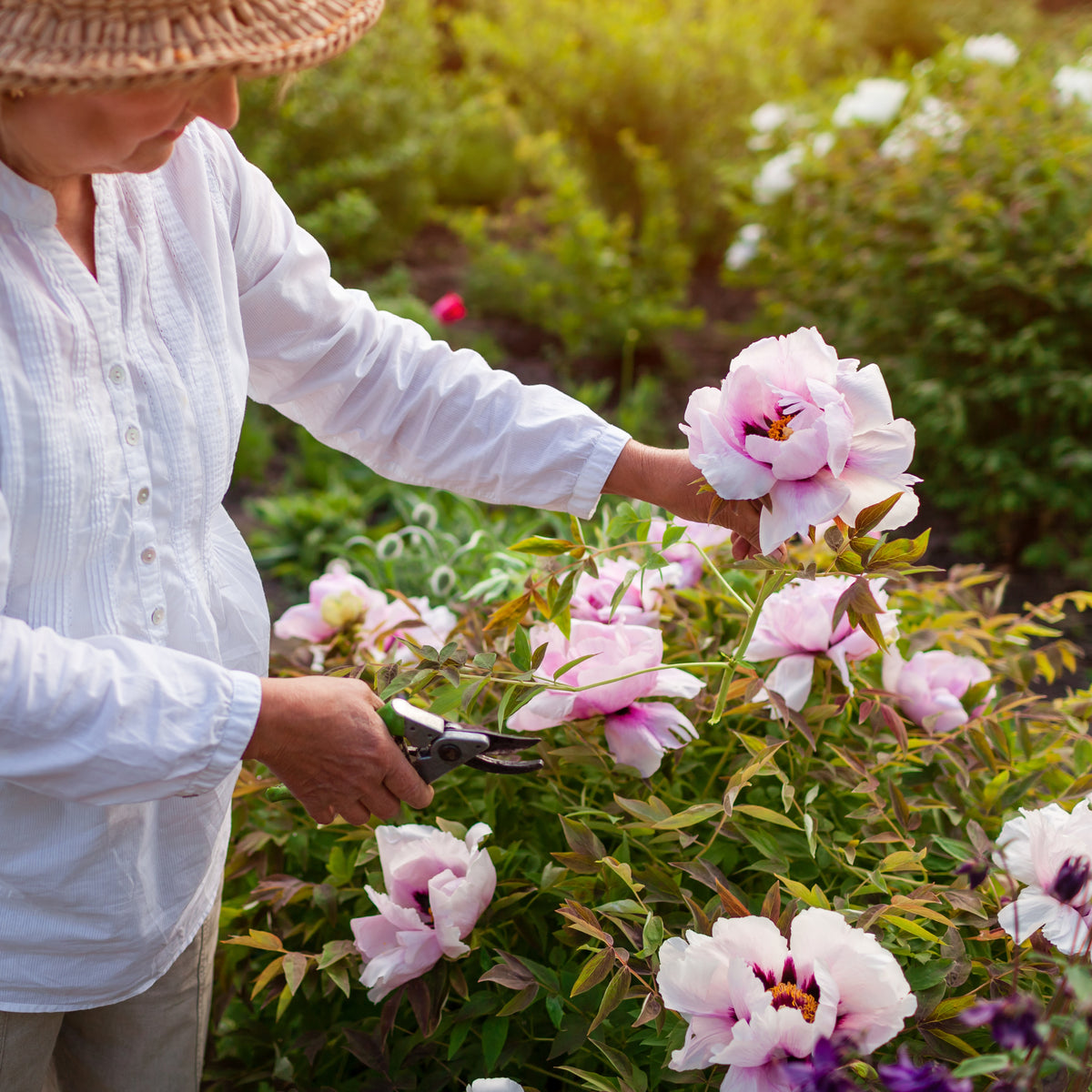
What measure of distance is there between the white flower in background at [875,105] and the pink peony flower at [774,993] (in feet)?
11.6

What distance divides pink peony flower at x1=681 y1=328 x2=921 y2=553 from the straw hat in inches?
19.1

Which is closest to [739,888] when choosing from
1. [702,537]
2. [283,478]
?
[702,537]

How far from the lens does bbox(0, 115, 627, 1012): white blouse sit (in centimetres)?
92

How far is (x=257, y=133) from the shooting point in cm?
482

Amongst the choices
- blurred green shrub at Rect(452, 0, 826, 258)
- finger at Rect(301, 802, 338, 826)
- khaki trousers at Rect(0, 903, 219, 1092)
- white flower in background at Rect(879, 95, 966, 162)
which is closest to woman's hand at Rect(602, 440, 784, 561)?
finger at Rect(301, 802, 338, 826)

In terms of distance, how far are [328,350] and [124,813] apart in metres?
0.55

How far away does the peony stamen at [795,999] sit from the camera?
92cm

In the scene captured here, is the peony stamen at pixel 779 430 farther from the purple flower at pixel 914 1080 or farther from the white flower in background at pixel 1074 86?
the white flower in background at pixel 1074 86

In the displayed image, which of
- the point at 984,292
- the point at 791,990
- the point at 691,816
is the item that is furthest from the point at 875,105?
the point at 791,990

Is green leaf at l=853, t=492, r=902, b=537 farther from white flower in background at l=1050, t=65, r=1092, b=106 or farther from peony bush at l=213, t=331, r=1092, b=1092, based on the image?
white flower in background at l=1050, t=65, r=1092, b=106

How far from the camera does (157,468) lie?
1034 mm

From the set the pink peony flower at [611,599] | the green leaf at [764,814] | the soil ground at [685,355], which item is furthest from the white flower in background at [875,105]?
the green leaf at [764,814]

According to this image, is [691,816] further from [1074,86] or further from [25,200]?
[1074,86]

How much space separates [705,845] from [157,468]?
2.35 ft
